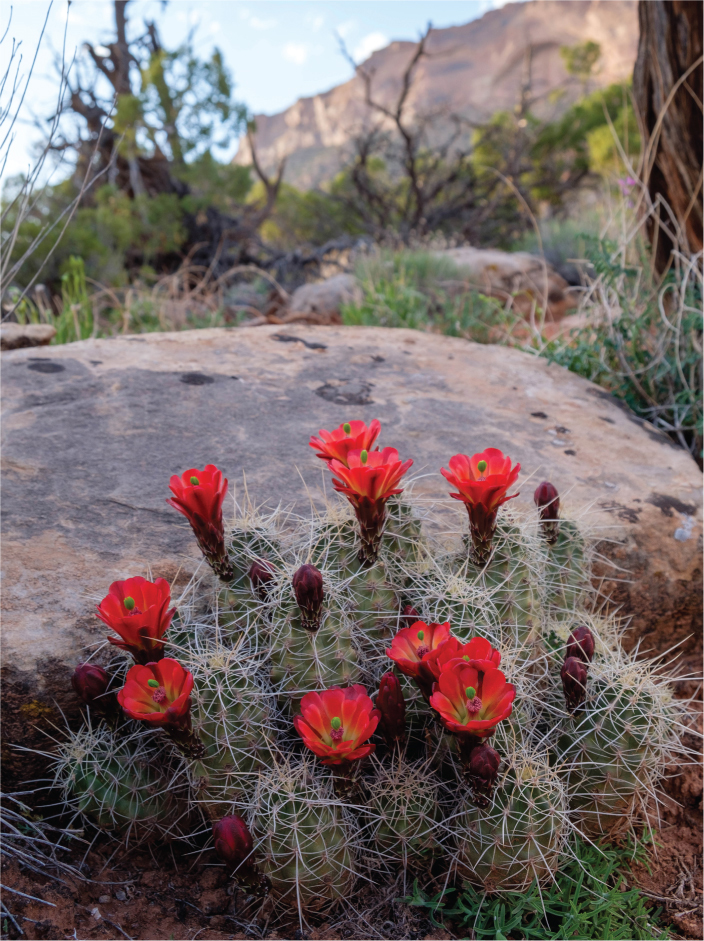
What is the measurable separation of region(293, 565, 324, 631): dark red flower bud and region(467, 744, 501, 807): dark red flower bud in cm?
39

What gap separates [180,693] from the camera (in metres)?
1.27

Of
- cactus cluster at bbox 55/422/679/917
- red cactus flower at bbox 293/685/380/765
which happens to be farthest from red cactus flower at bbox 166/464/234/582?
red cactus flower at bbox 293/685/380/765

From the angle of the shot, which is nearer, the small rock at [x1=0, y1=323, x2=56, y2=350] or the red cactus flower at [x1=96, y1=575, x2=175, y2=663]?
the red cactus flower at [x1=96, y1=575, x2=175, y2=663]

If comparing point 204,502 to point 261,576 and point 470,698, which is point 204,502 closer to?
point 261,576

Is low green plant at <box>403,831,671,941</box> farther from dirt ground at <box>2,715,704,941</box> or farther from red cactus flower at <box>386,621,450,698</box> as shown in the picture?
red cactus flower at <box>386,621,450,698</box>

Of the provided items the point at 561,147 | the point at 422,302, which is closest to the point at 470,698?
the point at 422,302

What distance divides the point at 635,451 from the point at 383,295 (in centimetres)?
305

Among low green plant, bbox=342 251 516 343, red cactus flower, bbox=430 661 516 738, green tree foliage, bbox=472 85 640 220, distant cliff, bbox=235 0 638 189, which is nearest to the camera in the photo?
red cactus flower, bbox=430 661 516 738

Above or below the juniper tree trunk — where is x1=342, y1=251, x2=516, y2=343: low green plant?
below

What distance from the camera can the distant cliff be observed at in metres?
53.3

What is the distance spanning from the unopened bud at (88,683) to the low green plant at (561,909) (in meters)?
0.76

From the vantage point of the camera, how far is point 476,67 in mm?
73500

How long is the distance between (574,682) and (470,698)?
358mm

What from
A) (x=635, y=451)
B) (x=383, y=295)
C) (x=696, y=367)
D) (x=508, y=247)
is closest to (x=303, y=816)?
(x=635, y=451)
